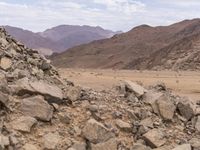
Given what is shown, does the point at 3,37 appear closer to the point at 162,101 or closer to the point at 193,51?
the point at 162,101

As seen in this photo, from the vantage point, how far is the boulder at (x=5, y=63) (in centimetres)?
1051

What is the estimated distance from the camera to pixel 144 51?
218ft

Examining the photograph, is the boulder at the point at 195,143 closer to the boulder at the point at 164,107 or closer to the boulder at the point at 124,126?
the boulder at the point at 164,107

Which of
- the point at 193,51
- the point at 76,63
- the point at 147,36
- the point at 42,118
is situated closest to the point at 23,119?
the point at 42,118

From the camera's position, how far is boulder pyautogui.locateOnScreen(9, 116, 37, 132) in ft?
29.5

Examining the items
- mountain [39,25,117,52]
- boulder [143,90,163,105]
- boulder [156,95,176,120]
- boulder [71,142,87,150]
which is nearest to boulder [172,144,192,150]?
boulder [156,95,176,120]

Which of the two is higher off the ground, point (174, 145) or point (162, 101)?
point (162, 101)

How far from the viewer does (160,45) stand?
68.3m

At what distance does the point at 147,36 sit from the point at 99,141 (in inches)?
2875

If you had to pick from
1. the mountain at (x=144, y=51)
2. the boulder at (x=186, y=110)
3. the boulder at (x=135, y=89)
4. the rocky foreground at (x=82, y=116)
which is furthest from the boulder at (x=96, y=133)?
the mountain at (x=144, y=51)

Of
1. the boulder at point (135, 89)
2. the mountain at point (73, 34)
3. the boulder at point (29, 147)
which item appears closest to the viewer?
the boulder at point (29, 147)

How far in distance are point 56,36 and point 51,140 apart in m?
169

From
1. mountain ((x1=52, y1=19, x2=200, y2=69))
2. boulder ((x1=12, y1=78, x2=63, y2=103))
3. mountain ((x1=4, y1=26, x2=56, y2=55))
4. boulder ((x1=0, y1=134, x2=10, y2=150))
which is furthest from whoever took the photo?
mountain ((x1=4, y1=26, x2=56, y2=55))

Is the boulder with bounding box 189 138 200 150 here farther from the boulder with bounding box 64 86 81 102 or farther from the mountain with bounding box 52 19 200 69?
the mountain with bounding box 52 19 200 69
